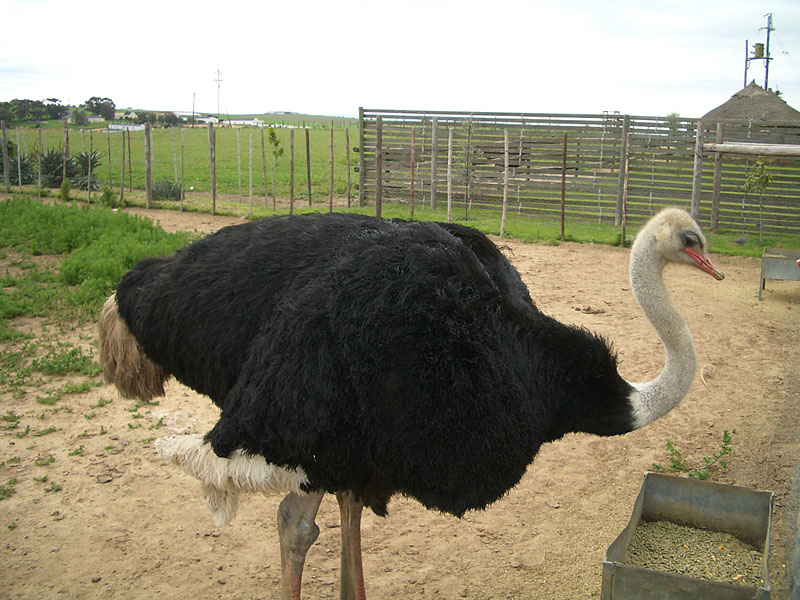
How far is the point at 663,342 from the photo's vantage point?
9.20 ft

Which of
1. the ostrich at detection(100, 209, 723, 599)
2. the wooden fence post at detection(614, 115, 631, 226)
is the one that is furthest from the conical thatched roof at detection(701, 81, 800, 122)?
the ostrich at detection(100, 209, 723, 599)

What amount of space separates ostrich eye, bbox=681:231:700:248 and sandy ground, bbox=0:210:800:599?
4.62 ft

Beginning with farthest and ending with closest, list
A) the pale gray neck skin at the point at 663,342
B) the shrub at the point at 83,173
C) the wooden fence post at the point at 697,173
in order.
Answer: the shrub at the point at 83,173 < the wooden fence post at the point at 697,173 < the pale gray neck skin at the point at 663,342

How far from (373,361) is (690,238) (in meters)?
1.53

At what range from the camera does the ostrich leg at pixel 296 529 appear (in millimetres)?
2826

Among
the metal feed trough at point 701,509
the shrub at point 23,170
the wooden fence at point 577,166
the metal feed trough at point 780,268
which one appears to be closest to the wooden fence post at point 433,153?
the wooden fence at point 577,166

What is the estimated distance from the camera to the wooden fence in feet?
45.2

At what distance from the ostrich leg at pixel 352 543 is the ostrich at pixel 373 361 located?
2 centimetres

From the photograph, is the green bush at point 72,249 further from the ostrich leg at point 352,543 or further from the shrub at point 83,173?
the shrub at point 83,173

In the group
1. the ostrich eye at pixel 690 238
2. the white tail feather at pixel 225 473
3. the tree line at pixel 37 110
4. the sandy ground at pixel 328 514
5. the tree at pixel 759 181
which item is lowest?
the sandy ground at pixel 328 514

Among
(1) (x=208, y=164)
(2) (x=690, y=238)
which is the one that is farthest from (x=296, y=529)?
(1) (x=208, y=164)

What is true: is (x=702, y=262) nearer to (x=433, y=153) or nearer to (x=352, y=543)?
(x=352, y=543)

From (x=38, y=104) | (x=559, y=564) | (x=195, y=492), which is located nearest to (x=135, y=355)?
(x=195, y=492)

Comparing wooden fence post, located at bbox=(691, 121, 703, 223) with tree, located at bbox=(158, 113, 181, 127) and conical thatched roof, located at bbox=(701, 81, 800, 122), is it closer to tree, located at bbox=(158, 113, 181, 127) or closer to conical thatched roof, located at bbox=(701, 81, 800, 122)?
conical thatched roof, located at bbox=(701, 81, 800, 122)
